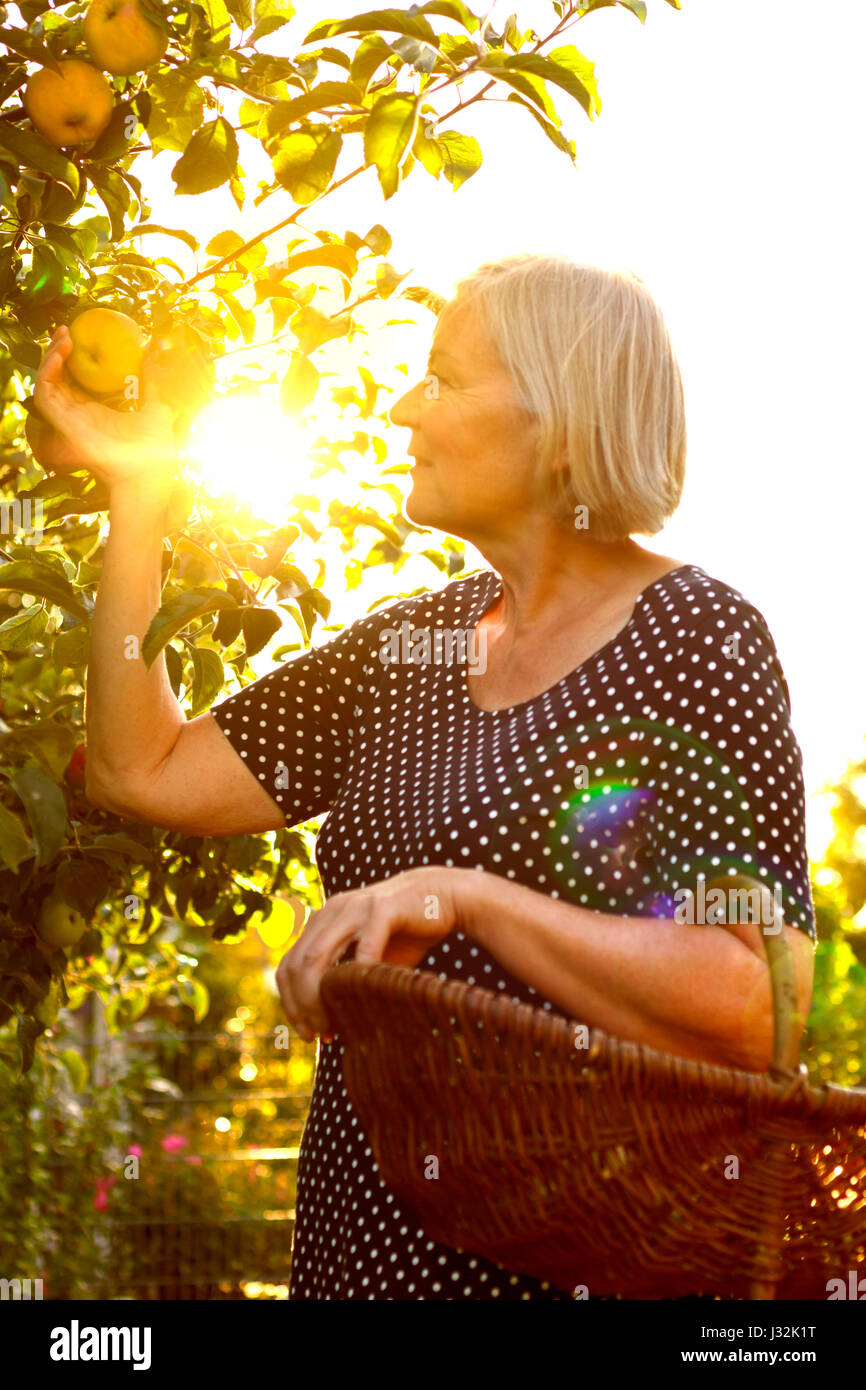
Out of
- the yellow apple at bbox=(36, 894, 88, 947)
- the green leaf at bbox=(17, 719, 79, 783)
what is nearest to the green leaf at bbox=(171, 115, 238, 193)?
the green leaf at bbox=(17, 719, 79, 783)

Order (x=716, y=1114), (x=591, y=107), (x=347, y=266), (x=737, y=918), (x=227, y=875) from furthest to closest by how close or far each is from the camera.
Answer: (x=227, y=875) → (x=347, y=266) → (x=591, y=107) → (x=737, y=918) → (x=716, y=1114)

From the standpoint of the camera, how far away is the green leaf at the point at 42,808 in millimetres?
1235

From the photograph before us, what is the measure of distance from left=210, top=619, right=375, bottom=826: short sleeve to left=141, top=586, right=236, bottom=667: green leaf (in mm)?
331

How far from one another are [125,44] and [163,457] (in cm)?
44

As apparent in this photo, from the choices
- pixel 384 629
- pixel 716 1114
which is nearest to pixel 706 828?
pixel 716 1114

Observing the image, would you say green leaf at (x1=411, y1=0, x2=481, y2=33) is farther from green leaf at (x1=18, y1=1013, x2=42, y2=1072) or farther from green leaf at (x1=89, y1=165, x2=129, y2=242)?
green leaf at (x1=18, y1=1013, x2=42, y2=1072)

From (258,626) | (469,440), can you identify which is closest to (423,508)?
(469,440)

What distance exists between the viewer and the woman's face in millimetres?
1616

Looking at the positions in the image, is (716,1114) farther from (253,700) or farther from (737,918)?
(253,700)

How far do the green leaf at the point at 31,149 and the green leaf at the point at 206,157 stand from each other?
135 millimetres

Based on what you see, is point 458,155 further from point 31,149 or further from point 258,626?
point 258,626

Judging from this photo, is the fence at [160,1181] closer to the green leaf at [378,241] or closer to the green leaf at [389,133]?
the green leaf at [378,241]

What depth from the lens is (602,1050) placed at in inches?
39.9

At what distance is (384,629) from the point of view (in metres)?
1.85
